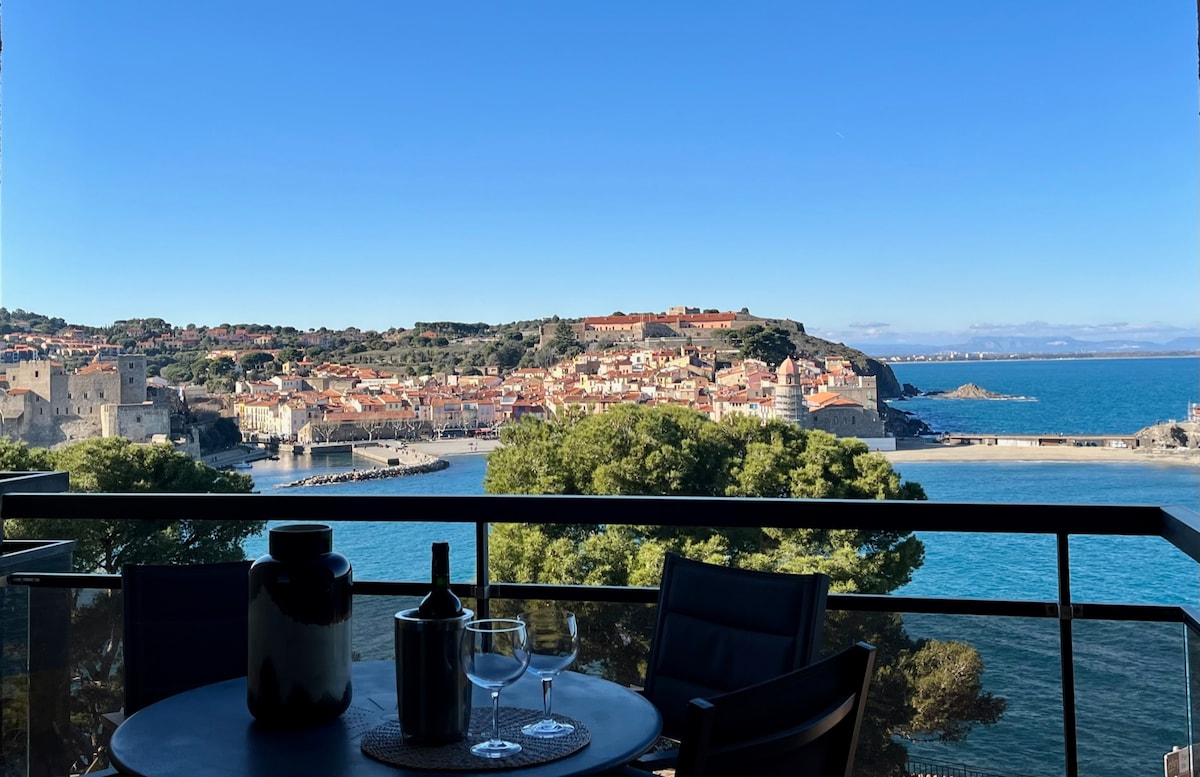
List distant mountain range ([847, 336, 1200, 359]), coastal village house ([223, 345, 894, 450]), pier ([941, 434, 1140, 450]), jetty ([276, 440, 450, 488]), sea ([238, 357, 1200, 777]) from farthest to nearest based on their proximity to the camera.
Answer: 1. distant mountain range ([847, 336, 1200, 359])
2. pier ([941, 434, 1140, 450])
3. coastal village house ([223, 345, 894, 450])
4. jetty ([276, 440, 450, 488])
5. sea ([238, 357, 1200, 777])

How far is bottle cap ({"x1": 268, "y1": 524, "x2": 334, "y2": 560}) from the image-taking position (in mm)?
1509

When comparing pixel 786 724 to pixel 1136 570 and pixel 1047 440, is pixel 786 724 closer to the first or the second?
pixel 1136 570

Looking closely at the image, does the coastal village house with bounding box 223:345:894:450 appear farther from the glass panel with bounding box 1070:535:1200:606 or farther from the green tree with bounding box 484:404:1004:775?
the glass panel with bounding box 1070:535:1200:606

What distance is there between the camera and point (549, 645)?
1491 millimetres

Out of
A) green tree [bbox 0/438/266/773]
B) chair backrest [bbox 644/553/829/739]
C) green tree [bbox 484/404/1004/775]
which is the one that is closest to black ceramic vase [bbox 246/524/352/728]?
chair backrest [bbox 644/553/829/739]

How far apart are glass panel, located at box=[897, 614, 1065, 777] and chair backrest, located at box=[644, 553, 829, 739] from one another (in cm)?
64

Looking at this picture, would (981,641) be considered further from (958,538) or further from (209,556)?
(958,538)

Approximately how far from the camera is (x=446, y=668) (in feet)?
4.67

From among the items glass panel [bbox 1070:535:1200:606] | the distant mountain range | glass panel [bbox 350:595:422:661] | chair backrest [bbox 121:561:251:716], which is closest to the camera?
chair backrest [bbox 121:561:251:716]

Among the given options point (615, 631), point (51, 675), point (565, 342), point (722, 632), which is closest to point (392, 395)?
point (565, 342)

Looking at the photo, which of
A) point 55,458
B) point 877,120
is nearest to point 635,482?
point 55,458

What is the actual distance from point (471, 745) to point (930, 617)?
138 centimetres

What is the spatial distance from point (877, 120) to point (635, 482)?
875 inches

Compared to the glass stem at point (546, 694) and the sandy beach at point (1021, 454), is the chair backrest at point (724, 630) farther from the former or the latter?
the sandy beach at point (1021, 454)
